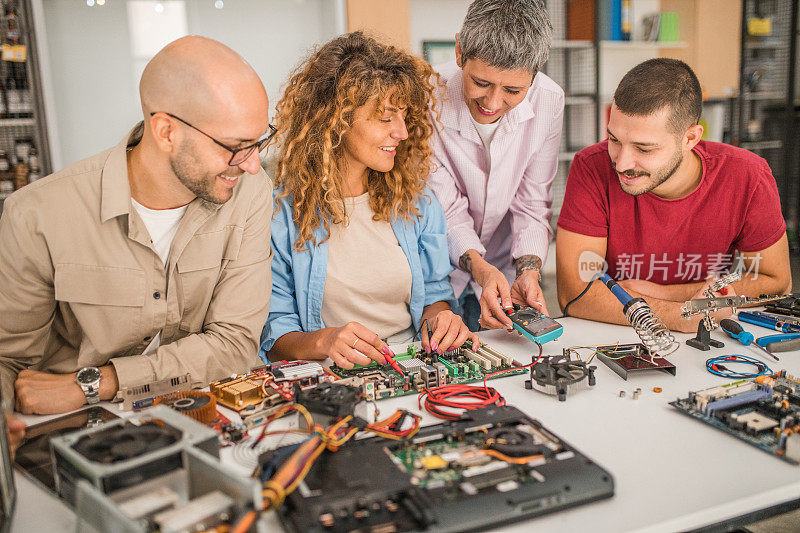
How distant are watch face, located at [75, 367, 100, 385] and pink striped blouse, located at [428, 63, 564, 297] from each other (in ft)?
4.38

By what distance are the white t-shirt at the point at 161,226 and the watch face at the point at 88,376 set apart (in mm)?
240

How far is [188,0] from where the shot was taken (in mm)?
4609

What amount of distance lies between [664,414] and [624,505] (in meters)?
0.40

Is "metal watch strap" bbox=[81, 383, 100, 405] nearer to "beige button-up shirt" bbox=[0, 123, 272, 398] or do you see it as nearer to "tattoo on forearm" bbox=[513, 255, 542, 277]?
"beige button-up shirt" bbox=[0, 123, 272, 398]

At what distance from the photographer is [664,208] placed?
7.35 ft

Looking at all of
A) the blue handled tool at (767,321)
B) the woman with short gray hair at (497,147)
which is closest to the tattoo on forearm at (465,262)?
the woman with short gray hair at (497,147)

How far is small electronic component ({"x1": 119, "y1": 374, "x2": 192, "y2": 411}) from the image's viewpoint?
1461 mm

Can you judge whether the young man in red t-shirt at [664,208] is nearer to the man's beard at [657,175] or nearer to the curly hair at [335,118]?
the man's beard at [657,175]

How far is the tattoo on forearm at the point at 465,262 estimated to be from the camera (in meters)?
2.31

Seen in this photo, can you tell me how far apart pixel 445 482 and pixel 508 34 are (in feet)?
5.24

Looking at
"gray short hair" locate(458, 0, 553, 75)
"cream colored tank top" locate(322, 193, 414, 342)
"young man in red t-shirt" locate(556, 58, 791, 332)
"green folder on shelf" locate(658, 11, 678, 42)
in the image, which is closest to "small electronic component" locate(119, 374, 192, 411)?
"cream colored tank top" locate(322, 193, 414, 342)

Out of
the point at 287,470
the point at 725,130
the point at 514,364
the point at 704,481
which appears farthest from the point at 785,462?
the point at 725,130

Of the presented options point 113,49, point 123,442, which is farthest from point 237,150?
point 113,49

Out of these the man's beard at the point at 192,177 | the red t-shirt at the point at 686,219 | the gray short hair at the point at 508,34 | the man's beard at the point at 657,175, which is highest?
the gray short hair at the point at 508,34
